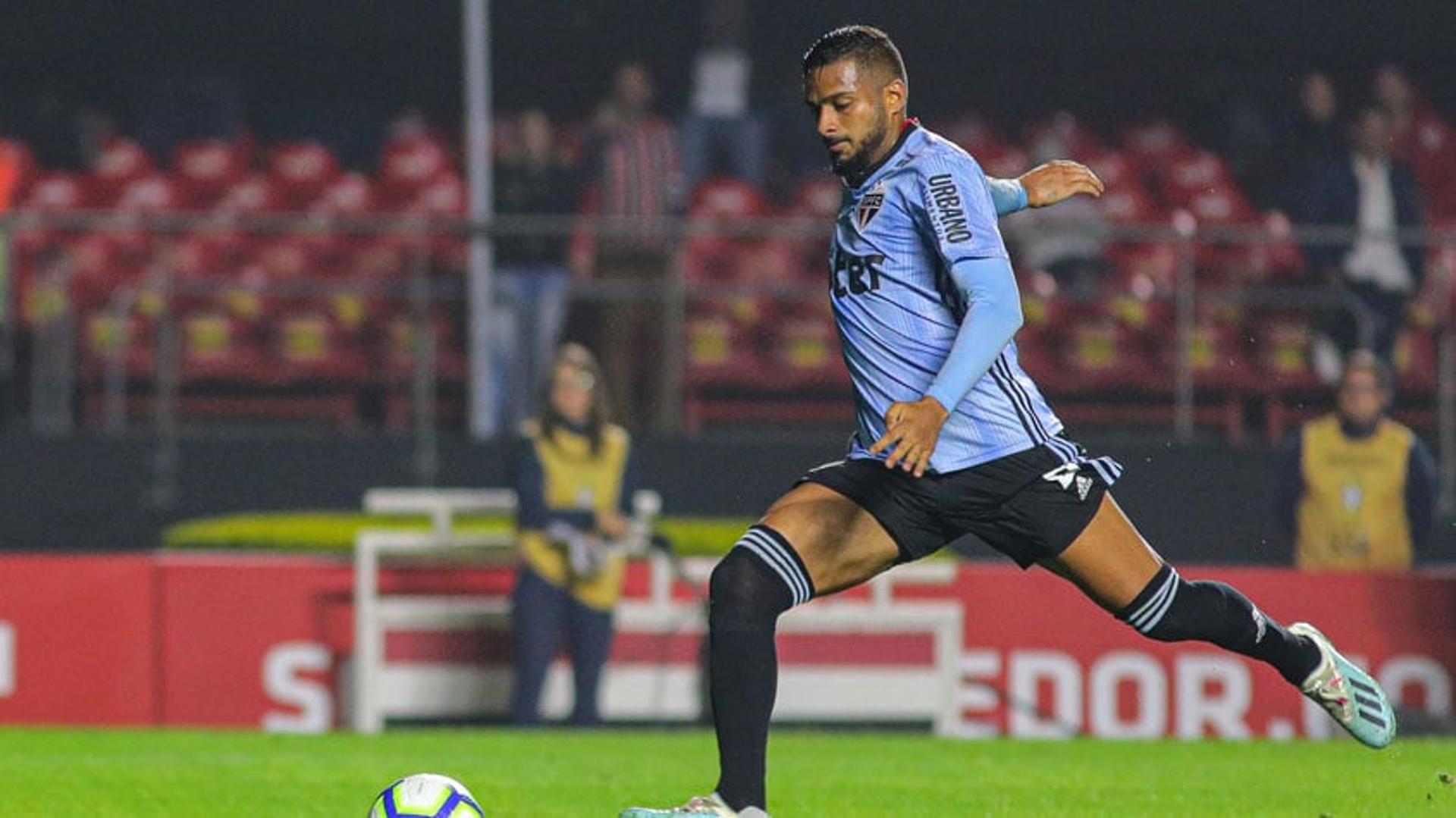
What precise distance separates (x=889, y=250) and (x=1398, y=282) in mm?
8284

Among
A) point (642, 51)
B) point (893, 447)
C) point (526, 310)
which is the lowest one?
point (893, 447)

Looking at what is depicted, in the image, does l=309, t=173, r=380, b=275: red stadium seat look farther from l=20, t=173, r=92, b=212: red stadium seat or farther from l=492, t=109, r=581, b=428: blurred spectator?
l=492, t=109, r=581, b=428: blurred spectator

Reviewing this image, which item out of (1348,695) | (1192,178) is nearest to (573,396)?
(1192,178)

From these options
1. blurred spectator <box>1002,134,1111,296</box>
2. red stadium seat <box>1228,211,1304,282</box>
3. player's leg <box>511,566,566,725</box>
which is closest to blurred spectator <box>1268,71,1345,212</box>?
red stadium seat <box>1228,211,1304,282</box>

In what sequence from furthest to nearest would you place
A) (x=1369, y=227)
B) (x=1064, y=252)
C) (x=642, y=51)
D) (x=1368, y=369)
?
(x=642, y=51)
(x=1369, y=227)
(x=1064, y=252)
(x=1368, y=369)

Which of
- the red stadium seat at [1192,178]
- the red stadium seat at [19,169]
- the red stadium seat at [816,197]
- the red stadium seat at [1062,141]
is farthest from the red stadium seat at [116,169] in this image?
the red stadium seat at [1192,178]

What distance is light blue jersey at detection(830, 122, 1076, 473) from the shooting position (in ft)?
19.4

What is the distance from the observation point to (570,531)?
12.5m

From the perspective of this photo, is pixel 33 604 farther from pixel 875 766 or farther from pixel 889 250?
pixel 889 250

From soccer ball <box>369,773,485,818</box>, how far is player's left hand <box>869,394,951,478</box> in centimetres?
120

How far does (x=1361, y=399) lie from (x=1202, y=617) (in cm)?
689

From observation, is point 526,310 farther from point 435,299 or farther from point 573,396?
point 573,396

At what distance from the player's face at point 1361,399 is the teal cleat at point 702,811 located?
772 cm

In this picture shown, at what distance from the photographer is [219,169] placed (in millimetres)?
17344
